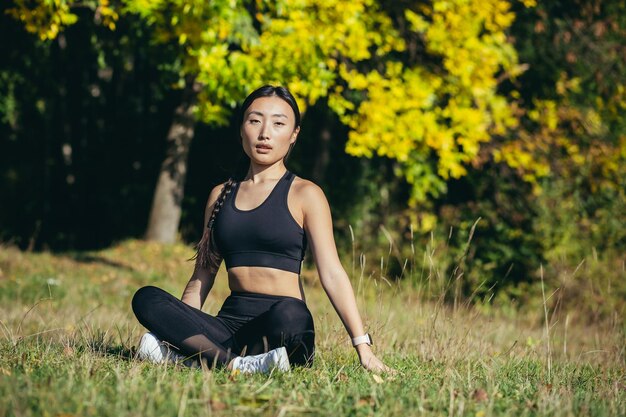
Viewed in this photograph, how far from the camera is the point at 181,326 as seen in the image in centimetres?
371

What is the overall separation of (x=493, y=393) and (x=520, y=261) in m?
7.30

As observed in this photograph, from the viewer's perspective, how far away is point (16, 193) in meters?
13.8

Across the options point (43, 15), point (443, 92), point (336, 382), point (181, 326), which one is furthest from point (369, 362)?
point (443, 92)

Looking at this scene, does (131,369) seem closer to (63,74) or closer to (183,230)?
(183,230)

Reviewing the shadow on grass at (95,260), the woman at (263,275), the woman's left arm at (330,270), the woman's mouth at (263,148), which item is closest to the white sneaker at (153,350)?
the woman at (263,275)

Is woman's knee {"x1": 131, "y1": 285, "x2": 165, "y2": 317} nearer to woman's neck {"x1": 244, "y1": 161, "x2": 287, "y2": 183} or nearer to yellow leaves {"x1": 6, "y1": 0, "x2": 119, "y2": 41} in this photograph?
woman's neck {"x1": 244, "y1": 161, "x2": 287, "y2": 183}

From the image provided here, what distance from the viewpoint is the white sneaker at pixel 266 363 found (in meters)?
3.54

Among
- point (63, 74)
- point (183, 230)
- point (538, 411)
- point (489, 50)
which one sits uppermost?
point (489, 50)

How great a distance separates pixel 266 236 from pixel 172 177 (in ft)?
23.2

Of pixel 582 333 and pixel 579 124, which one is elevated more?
pixel 579 124

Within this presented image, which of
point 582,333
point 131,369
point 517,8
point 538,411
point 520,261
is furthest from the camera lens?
point 517,8

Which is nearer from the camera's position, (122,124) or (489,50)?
(489,50)

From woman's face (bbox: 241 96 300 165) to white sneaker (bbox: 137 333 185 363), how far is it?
3.20ft

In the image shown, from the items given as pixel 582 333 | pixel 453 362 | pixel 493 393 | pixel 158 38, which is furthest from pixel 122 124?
pixel 493 393
